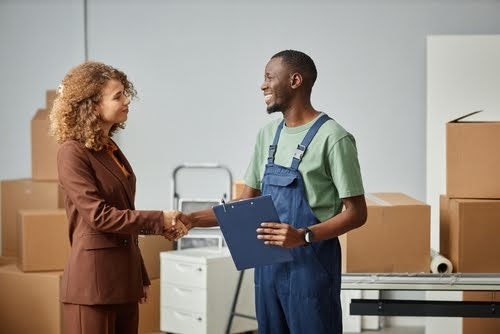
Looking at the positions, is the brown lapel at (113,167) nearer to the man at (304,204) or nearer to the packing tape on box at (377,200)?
the man at (304,204)

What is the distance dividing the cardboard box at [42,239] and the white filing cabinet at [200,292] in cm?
71

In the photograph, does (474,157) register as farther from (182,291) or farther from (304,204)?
(182,291)

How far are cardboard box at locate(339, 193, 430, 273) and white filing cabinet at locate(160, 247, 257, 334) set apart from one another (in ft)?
4.36

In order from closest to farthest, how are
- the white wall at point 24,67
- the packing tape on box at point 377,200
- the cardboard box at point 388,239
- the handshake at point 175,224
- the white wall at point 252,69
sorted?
the handshake at point 175,224, the cardboard box at point 388,239, the packing tape on box at point 377,200, the white wall at point 252,69, the white wall at point 24,67

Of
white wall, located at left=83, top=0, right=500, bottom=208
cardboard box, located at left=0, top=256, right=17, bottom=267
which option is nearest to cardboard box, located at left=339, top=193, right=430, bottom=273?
white wall, located at left=83, top=0, right=500, bottom=208

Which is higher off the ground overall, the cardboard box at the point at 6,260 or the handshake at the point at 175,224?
the handshake at the point at 175,224

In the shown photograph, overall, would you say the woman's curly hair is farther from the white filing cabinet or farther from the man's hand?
the white filing cabinet

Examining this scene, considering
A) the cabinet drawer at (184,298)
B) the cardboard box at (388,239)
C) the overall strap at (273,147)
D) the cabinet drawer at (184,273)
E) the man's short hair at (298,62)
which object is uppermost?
the man's short hair at (298,62)

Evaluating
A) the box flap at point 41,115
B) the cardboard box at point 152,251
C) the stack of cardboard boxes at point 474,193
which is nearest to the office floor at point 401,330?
the cardboard box at point 152,251

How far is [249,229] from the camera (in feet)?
8.00

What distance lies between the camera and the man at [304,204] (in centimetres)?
244

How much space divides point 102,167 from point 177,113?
3010mm

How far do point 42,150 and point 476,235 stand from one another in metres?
2.55

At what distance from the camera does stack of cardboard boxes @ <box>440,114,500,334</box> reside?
369 cm
